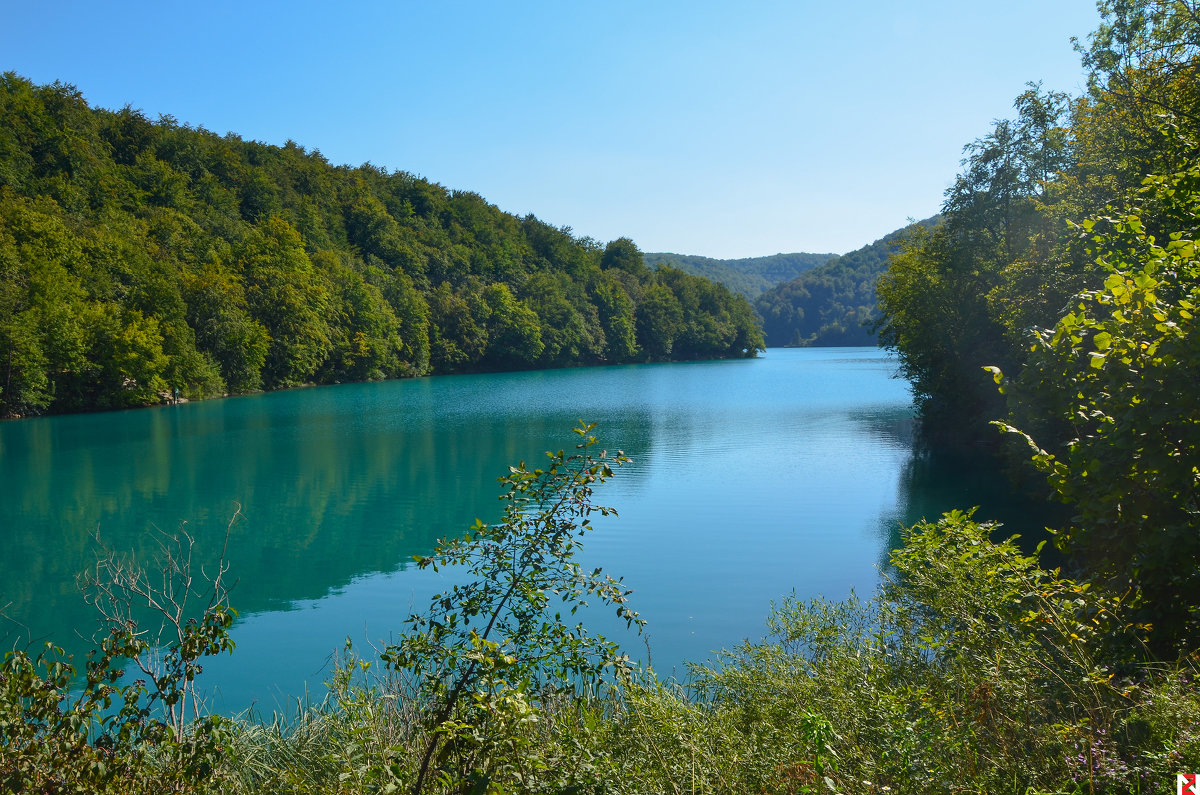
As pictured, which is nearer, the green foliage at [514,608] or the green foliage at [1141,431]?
the green foliage at [1141,431]

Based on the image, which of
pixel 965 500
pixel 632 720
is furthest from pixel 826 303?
pixel 632 720

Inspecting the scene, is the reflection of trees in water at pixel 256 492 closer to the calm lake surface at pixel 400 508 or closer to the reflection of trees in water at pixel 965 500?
the calm lake surface at pixel 400 508

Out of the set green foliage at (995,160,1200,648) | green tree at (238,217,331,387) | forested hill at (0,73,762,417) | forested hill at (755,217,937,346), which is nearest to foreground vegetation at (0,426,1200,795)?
green foliage at (995,160,1200,648)

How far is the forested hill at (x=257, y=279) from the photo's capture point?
37.9 m

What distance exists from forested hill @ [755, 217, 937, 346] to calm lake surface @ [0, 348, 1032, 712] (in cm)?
12328

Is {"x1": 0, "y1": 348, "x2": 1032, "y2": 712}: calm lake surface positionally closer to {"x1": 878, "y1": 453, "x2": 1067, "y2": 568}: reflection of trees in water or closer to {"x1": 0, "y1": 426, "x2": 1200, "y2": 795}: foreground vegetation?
{"x1": 878, "y1": 453, "x2": 1067, "y2": 568}: reflection of trees in water

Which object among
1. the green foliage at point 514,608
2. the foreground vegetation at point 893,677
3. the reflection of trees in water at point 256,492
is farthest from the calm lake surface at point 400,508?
the green foliage at point 514,608

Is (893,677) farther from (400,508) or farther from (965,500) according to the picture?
(400,508)

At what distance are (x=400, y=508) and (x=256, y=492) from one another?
433cm

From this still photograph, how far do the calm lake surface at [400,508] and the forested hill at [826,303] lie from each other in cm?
12328

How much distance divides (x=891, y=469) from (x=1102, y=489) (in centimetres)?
1808

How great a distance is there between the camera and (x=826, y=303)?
156875 millimetres

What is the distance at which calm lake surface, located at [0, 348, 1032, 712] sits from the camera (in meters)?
10.2

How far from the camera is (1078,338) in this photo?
3375mm
